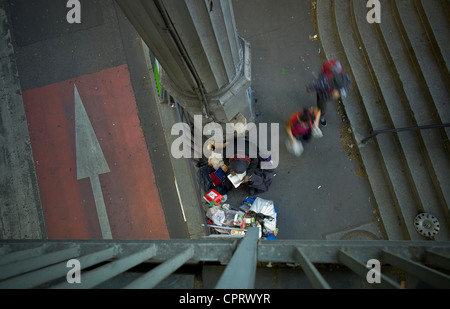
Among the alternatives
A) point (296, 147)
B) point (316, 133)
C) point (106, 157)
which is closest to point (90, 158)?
point (106, 157)

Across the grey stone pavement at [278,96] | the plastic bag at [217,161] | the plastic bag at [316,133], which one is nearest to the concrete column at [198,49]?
the plastic bag at [217,161]

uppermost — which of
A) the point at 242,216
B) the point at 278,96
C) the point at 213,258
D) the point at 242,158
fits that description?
the point at 278,96

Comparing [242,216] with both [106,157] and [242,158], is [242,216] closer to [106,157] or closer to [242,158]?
[242,158]

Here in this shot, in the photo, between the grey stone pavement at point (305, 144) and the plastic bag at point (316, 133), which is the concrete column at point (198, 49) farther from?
the grey stone pavement at point (305, 144)

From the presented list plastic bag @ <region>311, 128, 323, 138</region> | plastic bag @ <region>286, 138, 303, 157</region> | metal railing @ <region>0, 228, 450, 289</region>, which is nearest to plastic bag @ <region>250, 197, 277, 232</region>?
plastic bag @ <region>286, 138, 303, 157</region>

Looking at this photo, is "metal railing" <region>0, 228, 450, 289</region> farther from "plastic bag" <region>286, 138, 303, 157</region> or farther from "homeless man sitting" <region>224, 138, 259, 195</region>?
"plastic bag" <region>286, 138, 303, 157</region>
